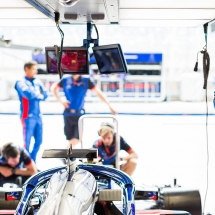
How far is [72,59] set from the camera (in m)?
2.58

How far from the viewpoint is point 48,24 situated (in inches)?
116

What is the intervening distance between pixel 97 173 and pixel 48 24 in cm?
153

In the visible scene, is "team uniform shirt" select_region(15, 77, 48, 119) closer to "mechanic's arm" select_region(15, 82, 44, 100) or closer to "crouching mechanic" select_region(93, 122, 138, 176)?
"mechanic's arm" select_region(15, 82, 44, 100)

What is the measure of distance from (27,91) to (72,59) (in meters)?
2.62

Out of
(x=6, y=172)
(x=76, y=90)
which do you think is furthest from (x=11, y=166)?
(x=76, y=90)

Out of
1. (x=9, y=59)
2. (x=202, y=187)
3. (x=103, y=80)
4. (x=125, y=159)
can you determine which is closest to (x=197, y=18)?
(x=125, y=159)

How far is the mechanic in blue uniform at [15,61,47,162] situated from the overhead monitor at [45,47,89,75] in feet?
8.16

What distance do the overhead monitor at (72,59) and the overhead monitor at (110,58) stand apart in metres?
0.09

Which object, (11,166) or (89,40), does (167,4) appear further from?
(11,166)

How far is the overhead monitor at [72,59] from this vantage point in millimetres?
2547

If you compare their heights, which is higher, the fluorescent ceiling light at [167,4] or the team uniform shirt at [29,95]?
the fluorescent ceiling light at [167,4]

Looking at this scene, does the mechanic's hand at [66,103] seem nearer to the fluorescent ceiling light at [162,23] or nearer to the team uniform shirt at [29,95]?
the team uniform shirt at [29,95]

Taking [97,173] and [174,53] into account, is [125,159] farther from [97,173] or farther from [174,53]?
[174,53]

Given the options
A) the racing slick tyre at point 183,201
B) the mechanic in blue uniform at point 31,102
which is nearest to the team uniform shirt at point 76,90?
the mechanic in blue uniform at point 31,102
